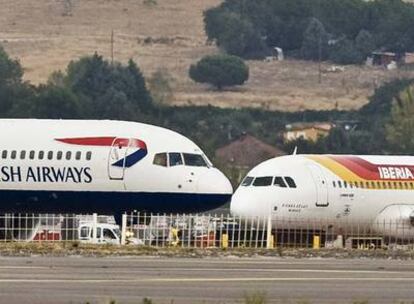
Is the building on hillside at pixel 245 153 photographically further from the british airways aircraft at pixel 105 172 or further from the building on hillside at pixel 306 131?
the british airways aircraft at pixel 105 172

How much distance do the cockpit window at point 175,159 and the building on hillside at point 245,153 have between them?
50.0 metres

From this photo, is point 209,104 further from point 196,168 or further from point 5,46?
point 196,168

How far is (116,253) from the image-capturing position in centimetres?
4609

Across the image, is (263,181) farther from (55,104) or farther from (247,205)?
(55,104)

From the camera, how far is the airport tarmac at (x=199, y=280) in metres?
34.4

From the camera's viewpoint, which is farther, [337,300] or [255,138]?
[255,138]

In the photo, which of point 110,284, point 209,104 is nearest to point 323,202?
point 110,284

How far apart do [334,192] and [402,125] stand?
54.0 metres

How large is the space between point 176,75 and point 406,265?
134m

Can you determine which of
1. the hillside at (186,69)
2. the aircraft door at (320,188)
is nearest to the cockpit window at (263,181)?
the aircraft door at (320,188)

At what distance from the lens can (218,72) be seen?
17238 cm

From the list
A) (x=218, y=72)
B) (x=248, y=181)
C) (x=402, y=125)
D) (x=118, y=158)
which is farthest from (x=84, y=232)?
(x=218, y=72)

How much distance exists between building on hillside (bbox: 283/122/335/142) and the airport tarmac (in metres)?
79.6

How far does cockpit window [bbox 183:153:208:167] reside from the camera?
62938 millimetres
